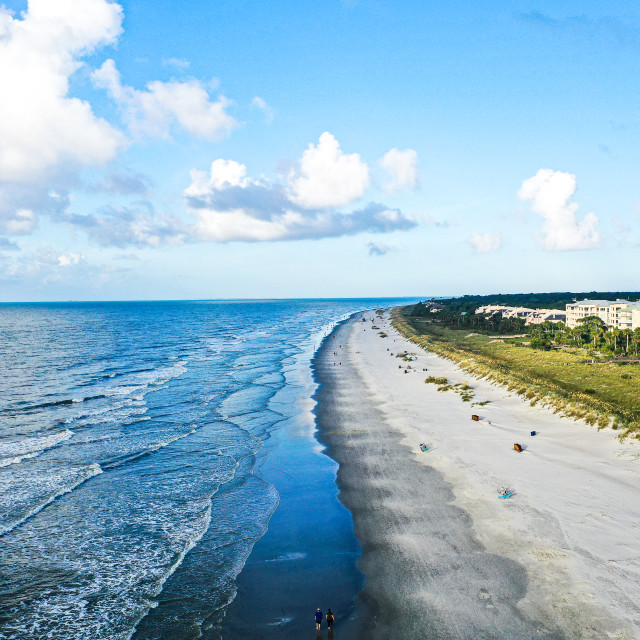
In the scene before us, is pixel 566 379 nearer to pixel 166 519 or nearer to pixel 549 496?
pixel 549 496

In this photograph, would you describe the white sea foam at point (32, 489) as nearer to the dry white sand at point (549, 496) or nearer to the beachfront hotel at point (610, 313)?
the dry white sand at point (549, 496)

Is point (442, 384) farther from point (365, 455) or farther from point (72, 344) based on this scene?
point (72, 344)

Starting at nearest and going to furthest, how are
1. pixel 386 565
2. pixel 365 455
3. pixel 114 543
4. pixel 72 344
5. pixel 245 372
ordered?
pixel 386 565
pixel 114 543
pixel 365 455
pixel 245 372
pixel 72 344

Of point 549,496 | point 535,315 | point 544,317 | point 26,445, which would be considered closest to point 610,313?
point 544,317

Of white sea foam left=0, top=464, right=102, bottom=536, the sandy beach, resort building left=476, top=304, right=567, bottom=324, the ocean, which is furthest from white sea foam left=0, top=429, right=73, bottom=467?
resort building left=476, top=304, right=567, bottom=324

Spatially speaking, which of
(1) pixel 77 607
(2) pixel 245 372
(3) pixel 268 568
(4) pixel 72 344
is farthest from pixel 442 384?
(4) pixel 72 344

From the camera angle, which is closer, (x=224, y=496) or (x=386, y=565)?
(x=386, y=565)
